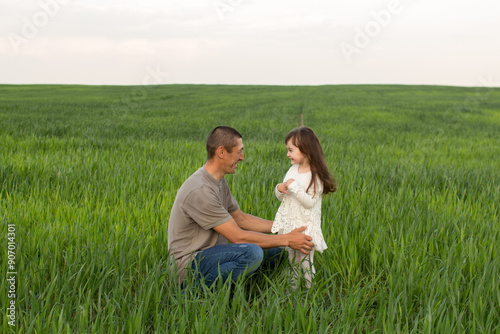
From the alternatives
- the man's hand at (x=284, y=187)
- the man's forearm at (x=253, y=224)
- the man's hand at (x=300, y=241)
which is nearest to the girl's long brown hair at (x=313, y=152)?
the man's hand at (x=284, y=187)

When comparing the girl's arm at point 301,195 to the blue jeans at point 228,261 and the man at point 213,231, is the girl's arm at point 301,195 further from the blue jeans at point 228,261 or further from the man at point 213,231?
the blue jeans at point 228,261

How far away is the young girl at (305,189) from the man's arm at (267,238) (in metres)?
0.09

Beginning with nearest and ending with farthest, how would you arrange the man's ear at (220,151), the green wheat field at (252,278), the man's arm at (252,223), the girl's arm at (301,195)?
the green wheat field at (252,278) → the girl's arm at (301,195) → the man's ear at (220,151) → the man's arm at (252,223)

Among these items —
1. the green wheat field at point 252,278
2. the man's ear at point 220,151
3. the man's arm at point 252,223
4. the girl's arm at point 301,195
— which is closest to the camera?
the green wheat field at point 252,278

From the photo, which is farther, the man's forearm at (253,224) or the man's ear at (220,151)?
the man's forearm at (253,224)

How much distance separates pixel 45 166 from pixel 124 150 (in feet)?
7.49

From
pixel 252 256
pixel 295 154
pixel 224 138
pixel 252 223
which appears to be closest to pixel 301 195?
pixel 295 154

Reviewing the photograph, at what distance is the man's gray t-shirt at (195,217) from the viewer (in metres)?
2.57

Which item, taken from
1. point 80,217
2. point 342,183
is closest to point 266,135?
point 342,183

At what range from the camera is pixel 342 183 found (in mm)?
5109

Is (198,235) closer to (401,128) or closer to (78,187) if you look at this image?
(78,187)

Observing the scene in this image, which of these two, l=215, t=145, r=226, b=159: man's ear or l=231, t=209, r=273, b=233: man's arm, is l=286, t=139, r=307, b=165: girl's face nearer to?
l=215, t=145, r=226, b=159: man's ear

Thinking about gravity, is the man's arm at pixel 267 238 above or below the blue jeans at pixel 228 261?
above

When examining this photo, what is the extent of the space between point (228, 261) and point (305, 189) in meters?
0.68
